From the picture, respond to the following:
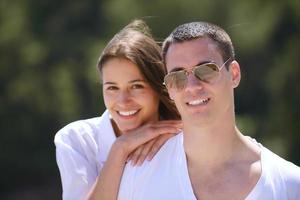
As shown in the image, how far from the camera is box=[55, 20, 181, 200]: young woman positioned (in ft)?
8.59

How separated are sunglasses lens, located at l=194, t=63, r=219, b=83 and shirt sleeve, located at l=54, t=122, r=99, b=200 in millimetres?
765

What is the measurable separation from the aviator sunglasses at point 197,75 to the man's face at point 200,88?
10 millimetres

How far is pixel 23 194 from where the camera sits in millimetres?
10008

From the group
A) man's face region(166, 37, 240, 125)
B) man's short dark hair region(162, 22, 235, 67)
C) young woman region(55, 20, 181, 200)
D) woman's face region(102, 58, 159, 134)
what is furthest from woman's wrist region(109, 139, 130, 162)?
man's short dark hair region(162, 22, 235, 67)

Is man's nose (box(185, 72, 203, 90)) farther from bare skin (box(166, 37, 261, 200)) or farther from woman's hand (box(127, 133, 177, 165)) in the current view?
woman's hand (box(127, 133, 177, 165))

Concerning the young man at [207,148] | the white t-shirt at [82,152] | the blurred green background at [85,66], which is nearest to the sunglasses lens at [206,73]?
the young man at [207,148]

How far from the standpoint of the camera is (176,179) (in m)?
2.39

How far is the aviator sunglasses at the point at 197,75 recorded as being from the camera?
7.53 ft

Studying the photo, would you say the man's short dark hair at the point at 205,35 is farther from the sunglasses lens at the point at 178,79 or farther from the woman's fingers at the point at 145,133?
the woman's fingers at the point at 145,133

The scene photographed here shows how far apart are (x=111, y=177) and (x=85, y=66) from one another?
19.1 ft

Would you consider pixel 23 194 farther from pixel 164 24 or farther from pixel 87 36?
pixel 164 24

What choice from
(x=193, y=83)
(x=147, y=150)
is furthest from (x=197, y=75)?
(x=147, y=150)

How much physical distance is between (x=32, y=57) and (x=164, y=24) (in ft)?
5.82

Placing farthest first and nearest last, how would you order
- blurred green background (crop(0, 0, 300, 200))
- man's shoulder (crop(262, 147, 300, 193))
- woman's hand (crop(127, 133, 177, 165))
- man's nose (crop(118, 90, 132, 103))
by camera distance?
blurred green background (crop(0, 0, 300, 200))
man's nose (crop(118, 90, 132, 103))
woman's hand (crop(127, 133, 177, 165))
man's shoulder (crop(262, 147, 300, 193))
